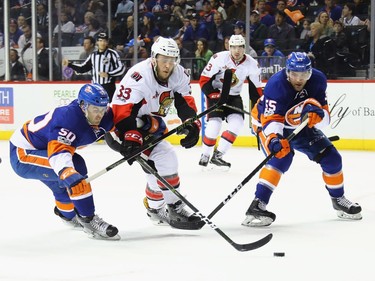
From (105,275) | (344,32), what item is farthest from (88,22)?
(105,275)

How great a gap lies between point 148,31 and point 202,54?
1.03 m

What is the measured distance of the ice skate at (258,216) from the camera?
430cm

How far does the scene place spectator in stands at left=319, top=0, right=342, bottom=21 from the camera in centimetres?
881

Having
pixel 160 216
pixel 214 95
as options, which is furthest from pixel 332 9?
pixel 160 216

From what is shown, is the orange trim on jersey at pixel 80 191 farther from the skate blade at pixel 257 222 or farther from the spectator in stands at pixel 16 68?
the spectator in stands at pixel 16 68

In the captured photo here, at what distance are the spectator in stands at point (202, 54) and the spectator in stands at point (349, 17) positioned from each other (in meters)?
1.57

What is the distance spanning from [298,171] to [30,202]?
2.47 metres

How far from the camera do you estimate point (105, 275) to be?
10.6 feet

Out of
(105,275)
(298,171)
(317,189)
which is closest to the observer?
(105,275)

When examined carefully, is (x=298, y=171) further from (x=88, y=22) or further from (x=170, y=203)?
(x=88, y=22)

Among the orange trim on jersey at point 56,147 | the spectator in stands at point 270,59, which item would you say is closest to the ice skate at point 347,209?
the orange trim on jersey at point 56,147

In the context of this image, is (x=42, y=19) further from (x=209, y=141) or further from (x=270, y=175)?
(x=270, y=175)

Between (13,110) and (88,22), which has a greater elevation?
(88,22)

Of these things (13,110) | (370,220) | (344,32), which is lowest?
(13,110)
